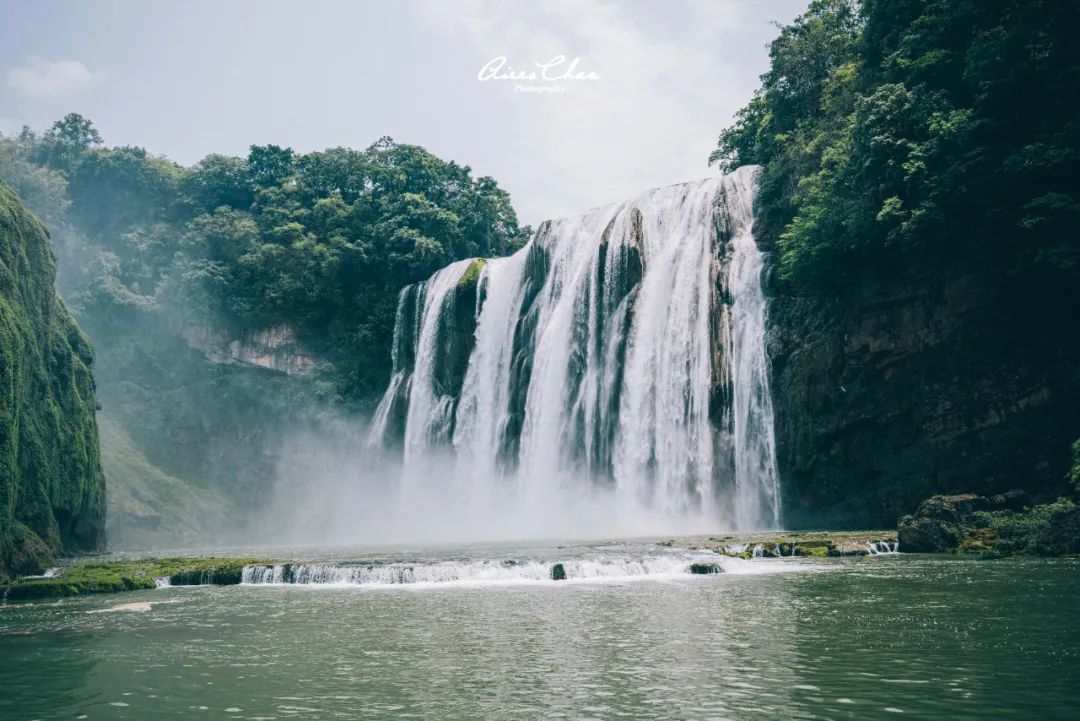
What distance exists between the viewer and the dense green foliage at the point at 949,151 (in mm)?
24562

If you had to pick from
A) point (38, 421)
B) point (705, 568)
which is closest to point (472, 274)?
point (38, 421)

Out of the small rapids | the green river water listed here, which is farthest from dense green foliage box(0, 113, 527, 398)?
the green river water

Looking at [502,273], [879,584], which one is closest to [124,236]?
[502,273]

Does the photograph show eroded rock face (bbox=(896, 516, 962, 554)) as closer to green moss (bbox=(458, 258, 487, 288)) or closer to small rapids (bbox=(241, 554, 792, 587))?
small rapids (bbox=(241, 554, 792, 587))

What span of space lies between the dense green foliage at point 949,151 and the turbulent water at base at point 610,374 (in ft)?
14.1

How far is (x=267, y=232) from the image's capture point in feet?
192

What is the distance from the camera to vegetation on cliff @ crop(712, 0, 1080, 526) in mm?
24906

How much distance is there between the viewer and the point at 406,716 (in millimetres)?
7551

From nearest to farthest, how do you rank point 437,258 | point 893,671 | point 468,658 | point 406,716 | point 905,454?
1. point 406,716
2. point 893,671
3. point 468,658
4. point 905,454
5. point 437,258

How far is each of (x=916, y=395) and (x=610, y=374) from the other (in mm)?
12976

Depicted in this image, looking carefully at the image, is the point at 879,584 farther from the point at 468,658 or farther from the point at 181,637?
the point at 181,637

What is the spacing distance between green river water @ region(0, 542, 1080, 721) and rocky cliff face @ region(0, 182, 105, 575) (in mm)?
7909

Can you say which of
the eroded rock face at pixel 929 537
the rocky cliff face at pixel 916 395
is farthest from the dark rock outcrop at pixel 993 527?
the rocky cliff face at pixel 916 395

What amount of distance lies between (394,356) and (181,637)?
39.1 m
